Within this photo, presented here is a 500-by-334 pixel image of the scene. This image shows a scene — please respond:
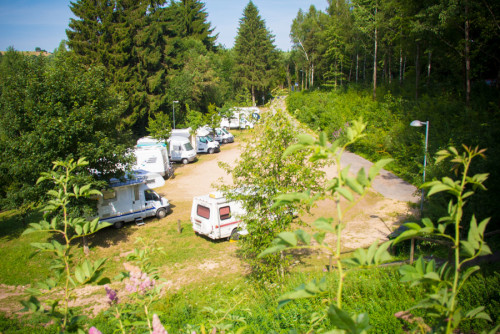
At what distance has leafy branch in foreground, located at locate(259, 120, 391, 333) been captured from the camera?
4.00ft

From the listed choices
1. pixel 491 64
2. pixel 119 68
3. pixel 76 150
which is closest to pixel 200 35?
pixel 119 68

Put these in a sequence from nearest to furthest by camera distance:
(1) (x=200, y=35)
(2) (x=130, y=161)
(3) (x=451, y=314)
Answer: (3) (x=451, y=314) < (2) (x=130, y=161) < (1) (x=200, y=35)

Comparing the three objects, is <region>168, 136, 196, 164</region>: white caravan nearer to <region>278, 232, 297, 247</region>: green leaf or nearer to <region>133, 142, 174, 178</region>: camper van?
<region>133, 142, 174, 178</region>: camper van

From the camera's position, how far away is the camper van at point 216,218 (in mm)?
12719

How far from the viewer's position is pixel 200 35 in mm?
61344

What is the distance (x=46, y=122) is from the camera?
1195cm

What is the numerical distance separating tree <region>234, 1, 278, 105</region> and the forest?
15.5 meters

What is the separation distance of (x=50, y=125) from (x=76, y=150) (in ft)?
4.09

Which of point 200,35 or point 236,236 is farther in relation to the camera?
point 200,35

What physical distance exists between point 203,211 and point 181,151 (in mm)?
14112

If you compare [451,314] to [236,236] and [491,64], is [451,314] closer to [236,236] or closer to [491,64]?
[236,236]

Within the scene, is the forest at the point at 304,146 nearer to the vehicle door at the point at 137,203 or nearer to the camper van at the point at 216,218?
the vehicle door at the point at 137,203

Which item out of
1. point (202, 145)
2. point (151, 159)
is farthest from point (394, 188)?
Result: point (202, 145)

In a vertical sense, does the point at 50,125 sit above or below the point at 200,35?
below
